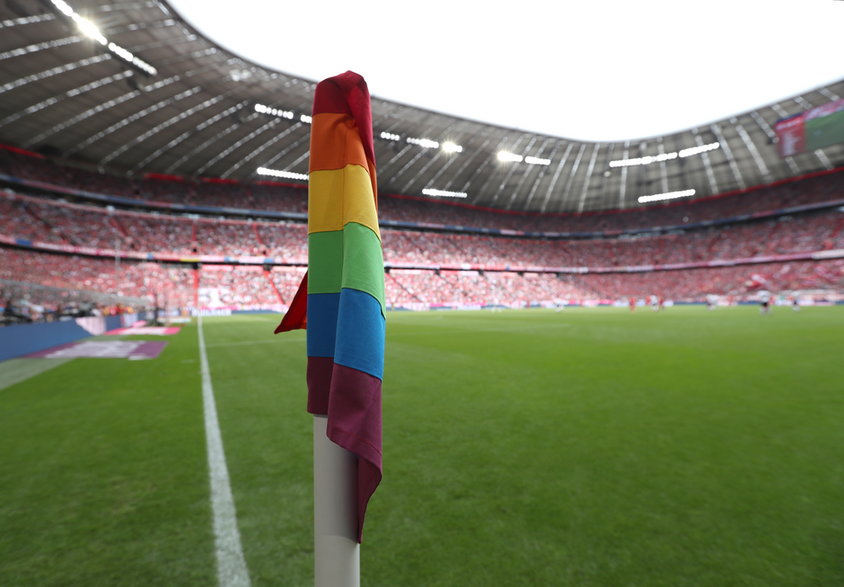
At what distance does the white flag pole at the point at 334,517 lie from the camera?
114 centimetres

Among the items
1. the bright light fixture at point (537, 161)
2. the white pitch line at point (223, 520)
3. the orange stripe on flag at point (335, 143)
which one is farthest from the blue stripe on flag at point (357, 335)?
the bright light fixture at point (537, 161)

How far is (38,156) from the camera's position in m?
33.5

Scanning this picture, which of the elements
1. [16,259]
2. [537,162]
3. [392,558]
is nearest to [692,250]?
[537,162]

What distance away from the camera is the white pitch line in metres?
1.85

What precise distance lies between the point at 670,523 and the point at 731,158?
54459 mm

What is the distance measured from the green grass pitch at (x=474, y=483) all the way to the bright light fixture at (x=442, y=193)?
49253mm

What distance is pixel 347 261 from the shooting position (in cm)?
115

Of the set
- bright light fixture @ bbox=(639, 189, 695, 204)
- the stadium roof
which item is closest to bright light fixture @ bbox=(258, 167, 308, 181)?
the stadium roof

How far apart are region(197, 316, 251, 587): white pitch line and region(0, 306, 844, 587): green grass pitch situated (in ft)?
0.17

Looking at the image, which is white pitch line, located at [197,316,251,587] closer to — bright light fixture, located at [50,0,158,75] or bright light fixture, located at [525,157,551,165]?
bright light fixture, located at [50,0,158,75]

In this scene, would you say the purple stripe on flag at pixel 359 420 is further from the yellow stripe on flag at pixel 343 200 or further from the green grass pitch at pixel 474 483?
the green grass pitch at pixel 474 483

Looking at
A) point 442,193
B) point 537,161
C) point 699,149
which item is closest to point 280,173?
point 442,193

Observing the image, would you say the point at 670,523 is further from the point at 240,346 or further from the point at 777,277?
the point at 777,277

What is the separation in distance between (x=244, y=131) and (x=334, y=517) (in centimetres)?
3815
